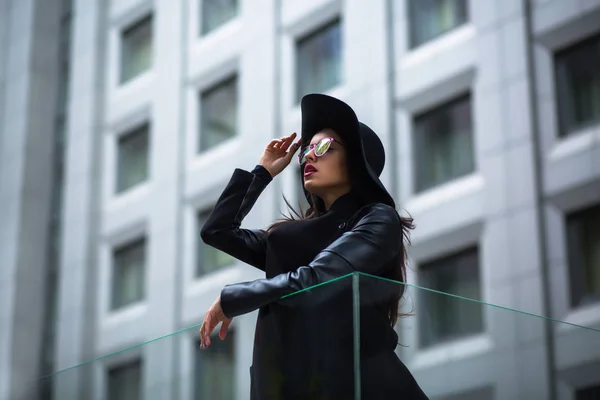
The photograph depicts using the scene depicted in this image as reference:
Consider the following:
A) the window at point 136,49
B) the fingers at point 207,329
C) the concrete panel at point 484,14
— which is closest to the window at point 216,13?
the window at point 136,49

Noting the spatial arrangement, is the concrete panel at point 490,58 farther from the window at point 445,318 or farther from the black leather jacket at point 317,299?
the window at point 445,318

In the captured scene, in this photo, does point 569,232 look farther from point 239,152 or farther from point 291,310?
point 291,310

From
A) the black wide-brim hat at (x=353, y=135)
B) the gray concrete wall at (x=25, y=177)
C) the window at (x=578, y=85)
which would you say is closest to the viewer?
the black wide-brim hat at (x=353, y=135)

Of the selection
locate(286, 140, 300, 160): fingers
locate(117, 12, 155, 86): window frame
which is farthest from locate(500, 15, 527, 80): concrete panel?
locate(286, 140, 300, 160): fingers

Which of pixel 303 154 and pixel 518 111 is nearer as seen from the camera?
pixel 303 154

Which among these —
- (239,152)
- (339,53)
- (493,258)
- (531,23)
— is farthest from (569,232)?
(239,152)

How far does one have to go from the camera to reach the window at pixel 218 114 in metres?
27.8

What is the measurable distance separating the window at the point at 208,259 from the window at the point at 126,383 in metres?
19.7

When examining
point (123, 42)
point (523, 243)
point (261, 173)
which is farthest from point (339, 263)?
point (123, 42)

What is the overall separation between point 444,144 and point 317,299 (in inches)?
667

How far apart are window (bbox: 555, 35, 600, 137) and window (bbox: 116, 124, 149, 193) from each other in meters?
12.2

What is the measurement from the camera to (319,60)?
25.7 metres

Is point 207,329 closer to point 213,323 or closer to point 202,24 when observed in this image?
point 213,323

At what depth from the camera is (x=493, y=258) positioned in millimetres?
20547
